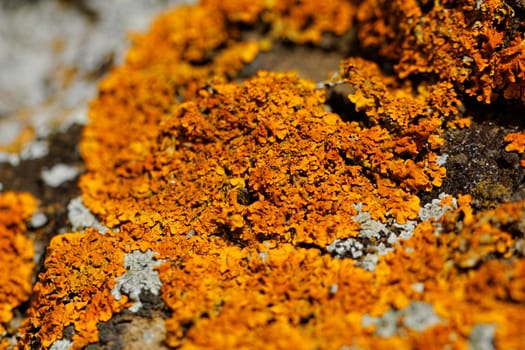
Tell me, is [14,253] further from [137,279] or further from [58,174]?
[137,279]

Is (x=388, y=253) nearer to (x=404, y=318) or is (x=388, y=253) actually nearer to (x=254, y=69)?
(x=404, y=318)

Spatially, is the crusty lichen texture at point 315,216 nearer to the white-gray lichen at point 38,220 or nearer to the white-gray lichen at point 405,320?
the white-gray lichen at point 405,320

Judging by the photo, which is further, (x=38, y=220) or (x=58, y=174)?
(x=58, y=174)

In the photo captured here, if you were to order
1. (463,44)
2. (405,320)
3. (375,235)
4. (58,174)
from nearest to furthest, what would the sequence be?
(405,320), (375,235), (463,44), (58,174)

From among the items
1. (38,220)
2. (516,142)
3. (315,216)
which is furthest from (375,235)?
(38,220)

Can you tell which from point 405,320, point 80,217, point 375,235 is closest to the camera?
point 405,320
